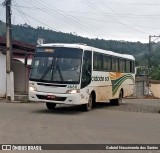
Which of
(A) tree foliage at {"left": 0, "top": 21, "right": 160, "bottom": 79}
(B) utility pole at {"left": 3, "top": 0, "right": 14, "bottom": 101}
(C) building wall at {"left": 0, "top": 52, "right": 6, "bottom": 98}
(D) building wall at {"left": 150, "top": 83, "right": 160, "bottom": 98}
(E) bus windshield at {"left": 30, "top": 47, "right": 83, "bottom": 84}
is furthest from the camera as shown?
(D) building wall at {"left": 150, "top": 83, "right": 160, "bottom": 98}

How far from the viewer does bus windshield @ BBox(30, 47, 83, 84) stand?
18.9 metres

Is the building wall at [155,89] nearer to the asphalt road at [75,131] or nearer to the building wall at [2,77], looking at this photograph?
the building wall at [2,77]

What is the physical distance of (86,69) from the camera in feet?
65.0

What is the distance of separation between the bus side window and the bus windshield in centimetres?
36

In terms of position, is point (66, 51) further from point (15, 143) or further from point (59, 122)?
point (15, 143)

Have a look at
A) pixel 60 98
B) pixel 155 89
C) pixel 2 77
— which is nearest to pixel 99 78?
pixel 60 98

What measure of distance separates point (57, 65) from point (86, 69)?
1.49 meters

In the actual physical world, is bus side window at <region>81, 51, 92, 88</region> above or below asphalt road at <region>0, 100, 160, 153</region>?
above

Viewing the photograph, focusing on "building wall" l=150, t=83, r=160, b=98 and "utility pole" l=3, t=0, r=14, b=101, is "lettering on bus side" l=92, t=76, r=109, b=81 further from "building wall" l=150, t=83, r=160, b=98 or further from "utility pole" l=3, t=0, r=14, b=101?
"building wall" l=150, t=83, r=160, b=98

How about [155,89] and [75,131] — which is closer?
[75,131]

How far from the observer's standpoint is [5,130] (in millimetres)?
12648

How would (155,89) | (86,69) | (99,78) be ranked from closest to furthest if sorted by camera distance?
(86,69) → (99,78) → (155,89)

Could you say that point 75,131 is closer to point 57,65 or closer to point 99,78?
point 57,65

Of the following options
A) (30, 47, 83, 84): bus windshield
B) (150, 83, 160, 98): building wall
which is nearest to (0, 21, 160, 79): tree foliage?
(150, 83, 160, 98): building wall
